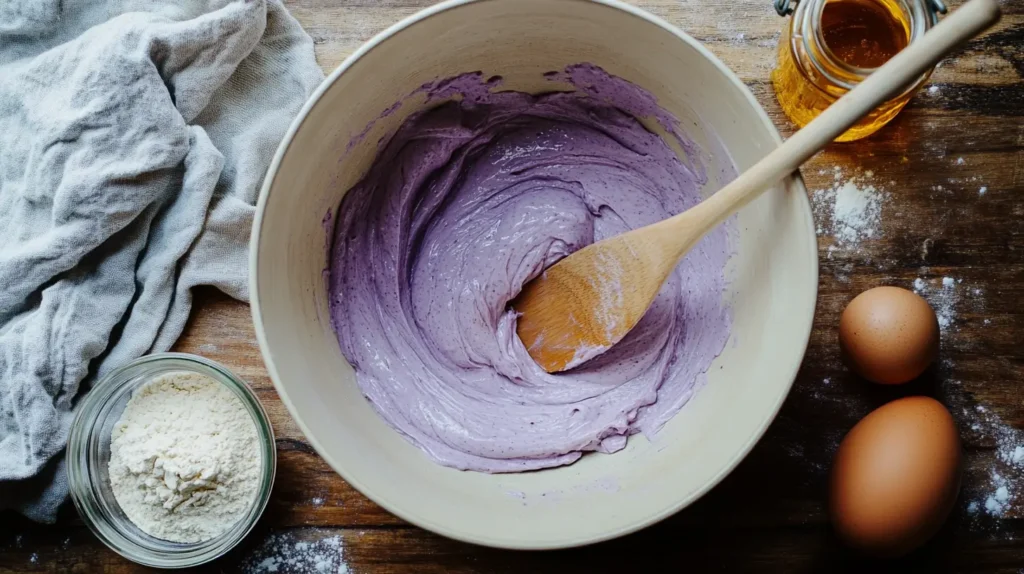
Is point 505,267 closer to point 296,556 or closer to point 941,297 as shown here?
point 296,556

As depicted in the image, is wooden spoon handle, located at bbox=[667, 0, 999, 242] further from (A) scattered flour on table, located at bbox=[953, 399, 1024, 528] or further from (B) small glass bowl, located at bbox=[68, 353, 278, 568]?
(B) small glass bowl, located at bbox=[68, 353, 278, 568]

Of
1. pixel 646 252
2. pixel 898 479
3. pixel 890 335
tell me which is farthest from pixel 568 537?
pixel 890 335

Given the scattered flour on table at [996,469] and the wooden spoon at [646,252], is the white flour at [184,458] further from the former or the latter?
the scattered flour on table at [996,469]

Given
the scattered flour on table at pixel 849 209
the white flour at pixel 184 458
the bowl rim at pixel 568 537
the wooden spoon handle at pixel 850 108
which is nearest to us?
the wooden spoon handle at pixel 850 108

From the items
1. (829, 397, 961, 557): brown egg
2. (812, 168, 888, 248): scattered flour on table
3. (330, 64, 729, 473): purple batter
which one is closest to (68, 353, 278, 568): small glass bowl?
(330, 64, 729, 473): purple batter

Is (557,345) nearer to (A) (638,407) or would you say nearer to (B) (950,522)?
(A) (638,407)

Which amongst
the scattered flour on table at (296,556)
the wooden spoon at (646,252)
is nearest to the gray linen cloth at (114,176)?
the scattered flour on table at (296,556)
